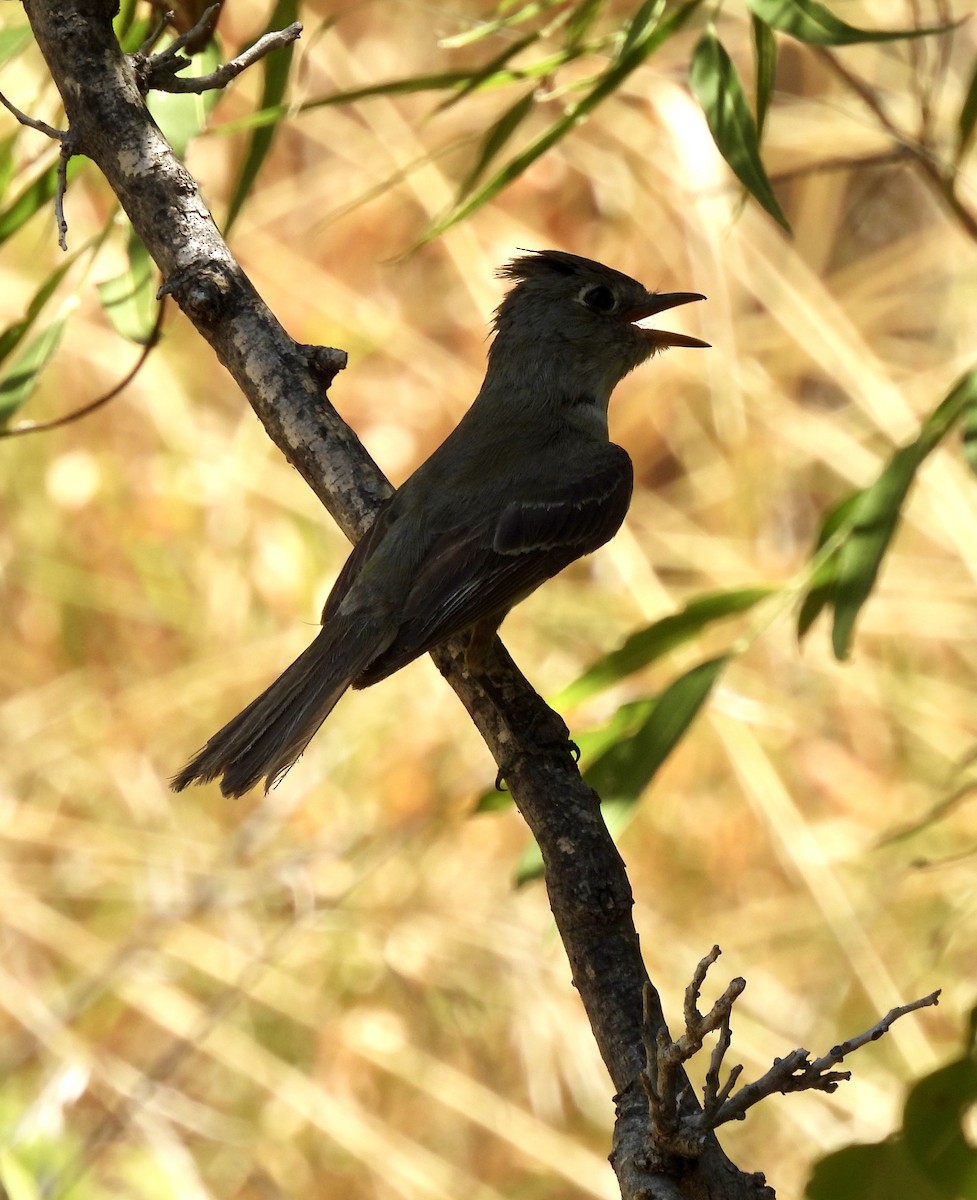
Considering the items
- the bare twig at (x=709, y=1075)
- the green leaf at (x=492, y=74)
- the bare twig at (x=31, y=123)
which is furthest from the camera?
the green leaf at (x=492, y=74)

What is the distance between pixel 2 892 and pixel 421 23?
4.59 meters

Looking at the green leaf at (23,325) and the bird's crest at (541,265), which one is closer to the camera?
the green leaf at (23,325)

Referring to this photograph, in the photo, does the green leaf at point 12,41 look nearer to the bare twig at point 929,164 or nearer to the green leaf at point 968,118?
the bare twig at point 929,164

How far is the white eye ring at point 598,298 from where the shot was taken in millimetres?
3783

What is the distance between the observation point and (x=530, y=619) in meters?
6.12

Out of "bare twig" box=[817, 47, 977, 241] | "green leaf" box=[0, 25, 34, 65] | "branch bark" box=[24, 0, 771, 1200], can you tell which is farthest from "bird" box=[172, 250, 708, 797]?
"green leaf" box=[0, 25, 34, 65]

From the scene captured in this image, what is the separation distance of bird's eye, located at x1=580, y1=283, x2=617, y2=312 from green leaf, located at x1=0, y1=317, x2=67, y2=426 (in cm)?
134

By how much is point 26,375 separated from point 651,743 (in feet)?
4.76

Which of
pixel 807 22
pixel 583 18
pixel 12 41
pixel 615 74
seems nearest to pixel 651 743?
pixel 615 74

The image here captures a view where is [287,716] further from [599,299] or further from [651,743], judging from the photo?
[599,299]

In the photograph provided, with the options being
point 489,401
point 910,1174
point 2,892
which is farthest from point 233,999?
point 910,1174

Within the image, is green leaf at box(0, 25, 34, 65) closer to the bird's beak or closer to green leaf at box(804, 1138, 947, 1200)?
the bird's beak

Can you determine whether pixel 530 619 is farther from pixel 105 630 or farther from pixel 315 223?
pixel 315 223

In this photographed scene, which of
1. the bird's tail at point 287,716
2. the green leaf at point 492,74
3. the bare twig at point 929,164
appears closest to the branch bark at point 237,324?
the bird's tail at point 287,716
